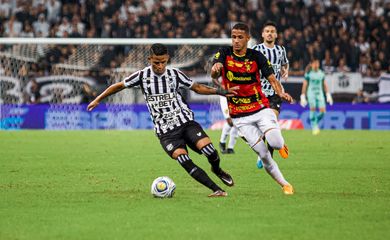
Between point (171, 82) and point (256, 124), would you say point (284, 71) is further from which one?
point (171, 82)

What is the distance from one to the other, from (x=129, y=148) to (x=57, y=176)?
654 centimetres

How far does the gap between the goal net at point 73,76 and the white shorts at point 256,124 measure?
17.5m

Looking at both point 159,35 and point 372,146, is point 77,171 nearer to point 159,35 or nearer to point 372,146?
point 372,146

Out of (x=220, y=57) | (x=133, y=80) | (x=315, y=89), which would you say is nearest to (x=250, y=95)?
(x=220, y=57)

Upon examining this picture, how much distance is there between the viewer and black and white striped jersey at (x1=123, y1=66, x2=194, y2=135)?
1063 cm

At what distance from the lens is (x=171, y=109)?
10.6 metres

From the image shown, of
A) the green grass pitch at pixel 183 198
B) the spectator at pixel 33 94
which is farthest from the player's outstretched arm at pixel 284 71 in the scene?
the spectator at pixel 33 94

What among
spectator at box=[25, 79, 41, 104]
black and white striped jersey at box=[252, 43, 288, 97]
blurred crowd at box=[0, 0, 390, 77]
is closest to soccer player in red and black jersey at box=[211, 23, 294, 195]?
black and white striped jersey at box=[252, 43, 288, 97]

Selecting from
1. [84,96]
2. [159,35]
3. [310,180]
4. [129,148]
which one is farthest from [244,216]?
[159,35]

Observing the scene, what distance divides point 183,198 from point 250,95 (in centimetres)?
158

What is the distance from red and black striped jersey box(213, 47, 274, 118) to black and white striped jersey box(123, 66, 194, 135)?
1.66 feet

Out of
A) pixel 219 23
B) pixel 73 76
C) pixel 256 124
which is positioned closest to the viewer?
pixel 256 124

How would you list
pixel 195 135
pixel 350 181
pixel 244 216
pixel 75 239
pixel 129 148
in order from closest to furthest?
pixel 75 239 → pixel 244 216 → pixel 195 135 → pixel 350 181 → pixel 129 148

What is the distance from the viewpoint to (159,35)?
102 feet
